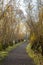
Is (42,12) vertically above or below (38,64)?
above

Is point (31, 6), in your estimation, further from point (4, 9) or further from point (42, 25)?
point (4, 9)

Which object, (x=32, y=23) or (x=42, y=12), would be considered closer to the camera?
(x=42, y=12)

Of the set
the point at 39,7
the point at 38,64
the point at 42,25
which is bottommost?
the point at 38,64

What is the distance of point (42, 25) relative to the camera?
97.1 feet

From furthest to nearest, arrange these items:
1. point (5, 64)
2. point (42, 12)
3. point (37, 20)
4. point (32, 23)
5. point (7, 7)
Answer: point (32, 23)
point (37, 20)
point (42, 12)
point (7, 7)
point (5, 64)

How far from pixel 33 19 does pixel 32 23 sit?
76cm

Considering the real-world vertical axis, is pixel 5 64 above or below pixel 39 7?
below

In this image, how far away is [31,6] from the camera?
3244 cm

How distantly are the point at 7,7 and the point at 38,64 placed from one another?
635 cm

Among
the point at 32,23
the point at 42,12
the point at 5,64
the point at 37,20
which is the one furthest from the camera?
the point at 32,23

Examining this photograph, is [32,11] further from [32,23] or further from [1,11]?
[1,11]

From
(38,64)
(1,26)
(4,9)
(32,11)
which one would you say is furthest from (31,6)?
(38,64)

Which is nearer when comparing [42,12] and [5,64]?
[5,64]

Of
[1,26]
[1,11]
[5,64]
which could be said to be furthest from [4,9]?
[5,64]
